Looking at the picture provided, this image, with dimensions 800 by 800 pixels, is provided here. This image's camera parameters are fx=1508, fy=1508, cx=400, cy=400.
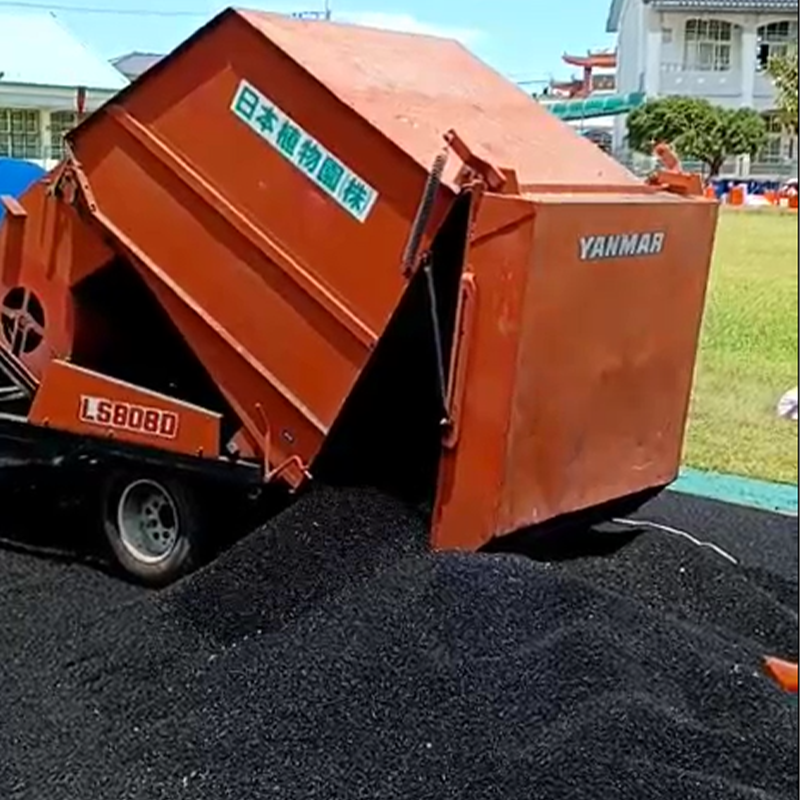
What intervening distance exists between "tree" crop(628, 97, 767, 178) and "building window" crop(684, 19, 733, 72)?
787 centimetres

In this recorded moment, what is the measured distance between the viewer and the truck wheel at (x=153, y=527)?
551 cm

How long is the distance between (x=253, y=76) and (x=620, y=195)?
1.33 metres

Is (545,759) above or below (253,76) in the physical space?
below

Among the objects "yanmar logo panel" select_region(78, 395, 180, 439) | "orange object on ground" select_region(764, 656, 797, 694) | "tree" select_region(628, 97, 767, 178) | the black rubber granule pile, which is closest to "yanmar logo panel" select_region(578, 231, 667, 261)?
the black rubber granule pile

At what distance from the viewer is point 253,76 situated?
16.9 feet

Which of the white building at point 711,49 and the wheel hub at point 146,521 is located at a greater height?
the white building at point 711,49

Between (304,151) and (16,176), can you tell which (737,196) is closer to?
(16,176)

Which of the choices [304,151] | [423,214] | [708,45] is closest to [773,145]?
[708,45]

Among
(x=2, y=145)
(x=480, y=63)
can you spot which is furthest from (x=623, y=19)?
(x=480, y=63)

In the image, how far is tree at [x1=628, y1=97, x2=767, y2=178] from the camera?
51.4 meters

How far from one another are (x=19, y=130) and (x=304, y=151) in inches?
1260

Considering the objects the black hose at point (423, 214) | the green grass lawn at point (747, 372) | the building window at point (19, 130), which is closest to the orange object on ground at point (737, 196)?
the building window at point (19, 130)

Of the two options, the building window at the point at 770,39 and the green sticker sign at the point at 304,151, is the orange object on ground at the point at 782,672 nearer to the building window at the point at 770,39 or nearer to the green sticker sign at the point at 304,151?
the green sticker sign at the point at 304,151

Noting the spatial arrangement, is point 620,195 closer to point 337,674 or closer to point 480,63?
point 480,63
